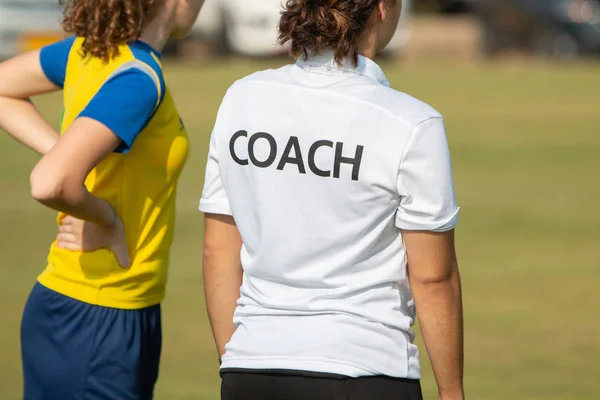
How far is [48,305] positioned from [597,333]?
4.66 meters

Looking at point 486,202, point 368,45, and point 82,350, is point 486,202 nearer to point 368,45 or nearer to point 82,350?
point 82,350

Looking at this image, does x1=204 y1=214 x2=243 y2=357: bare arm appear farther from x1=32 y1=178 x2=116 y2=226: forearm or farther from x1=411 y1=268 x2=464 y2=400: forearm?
x1=411 y1=268 x2=464 y2=400: forearm

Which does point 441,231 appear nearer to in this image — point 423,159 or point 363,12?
point 423,159

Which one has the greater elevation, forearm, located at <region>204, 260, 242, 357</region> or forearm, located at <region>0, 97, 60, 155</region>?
forearm, located at <region>0, 97, 60, 155</region>

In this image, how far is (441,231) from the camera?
2.67 metres

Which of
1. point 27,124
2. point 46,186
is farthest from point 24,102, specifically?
point 46,186

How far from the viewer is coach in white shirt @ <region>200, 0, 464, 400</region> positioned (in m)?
2.61

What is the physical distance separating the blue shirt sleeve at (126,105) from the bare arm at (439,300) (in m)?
0.84

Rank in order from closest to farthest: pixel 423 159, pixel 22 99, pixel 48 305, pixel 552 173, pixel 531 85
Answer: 1. pixel 423 159
2. pixel 48 305
3. pixel 22 99
4. pixel 552 173
5. pixel 531 85

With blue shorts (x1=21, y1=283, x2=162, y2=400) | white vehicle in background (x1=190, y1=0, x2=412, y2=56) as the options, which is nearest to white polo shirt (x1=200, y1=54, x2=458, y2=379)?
blue shorts (x1=21, y1=283, x2=162, y2=400)

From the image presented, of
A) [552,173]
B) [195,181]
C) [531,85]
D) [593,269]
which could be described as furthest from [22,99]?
[531,85]

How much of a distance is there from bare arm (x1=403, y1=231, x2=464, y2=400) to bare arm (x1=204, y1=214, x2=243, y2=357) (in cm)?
49

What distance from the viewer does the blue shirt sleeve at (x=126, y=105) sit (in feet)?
9.87

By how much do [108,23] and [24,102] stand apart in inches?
20.1
